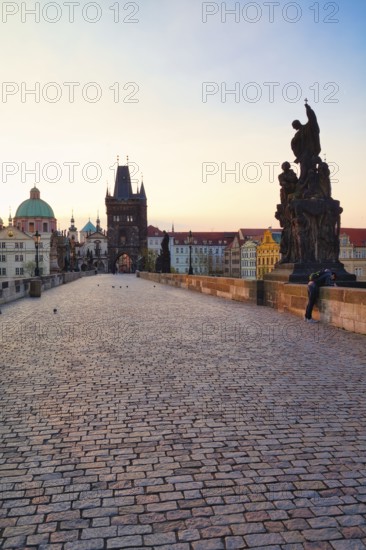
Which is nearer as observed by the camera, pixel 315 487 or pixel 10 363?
pixel 315 487

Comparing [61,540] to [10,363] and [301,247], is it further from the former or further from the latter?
[301,247]

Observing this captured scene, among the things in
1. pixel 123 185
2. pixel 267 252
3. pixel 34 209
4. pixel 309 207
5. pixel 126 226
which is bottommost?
pixel 267 252

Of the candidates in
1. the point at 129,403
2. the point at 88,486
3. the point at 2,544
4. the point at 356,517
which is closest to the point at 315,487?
the point at 356,517

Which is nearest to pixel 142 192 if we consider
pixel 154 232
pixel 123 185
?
pixel 123 185

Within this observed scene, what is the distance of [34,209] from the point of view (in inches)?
5187

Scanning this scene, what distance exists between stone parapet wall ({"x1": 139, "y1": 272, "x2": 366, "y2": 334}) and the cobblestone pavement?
2.42 m

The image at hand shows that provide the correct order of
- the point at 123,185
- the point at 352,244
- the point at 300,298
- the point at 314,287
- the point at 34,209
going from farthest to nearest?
the point at 123,185
the point at 34,209
the point at 352,244
the point at 300,298
the point at 314,287

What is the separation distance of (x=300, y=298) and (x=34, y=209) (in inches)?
5030

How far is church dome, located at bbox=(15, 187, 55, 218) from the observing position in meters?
132

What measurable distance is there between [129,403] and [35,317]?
9458mm

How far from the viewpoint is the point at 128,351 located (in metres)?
7.93

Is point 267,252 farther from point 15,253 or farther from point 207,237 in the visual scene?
point 15,253

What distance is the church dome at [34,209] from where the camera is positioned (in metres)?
A: 132

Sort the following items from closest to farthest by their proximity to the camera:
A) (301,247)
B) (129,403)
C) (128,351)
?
(129,403) < (128,351) < (301,247)
